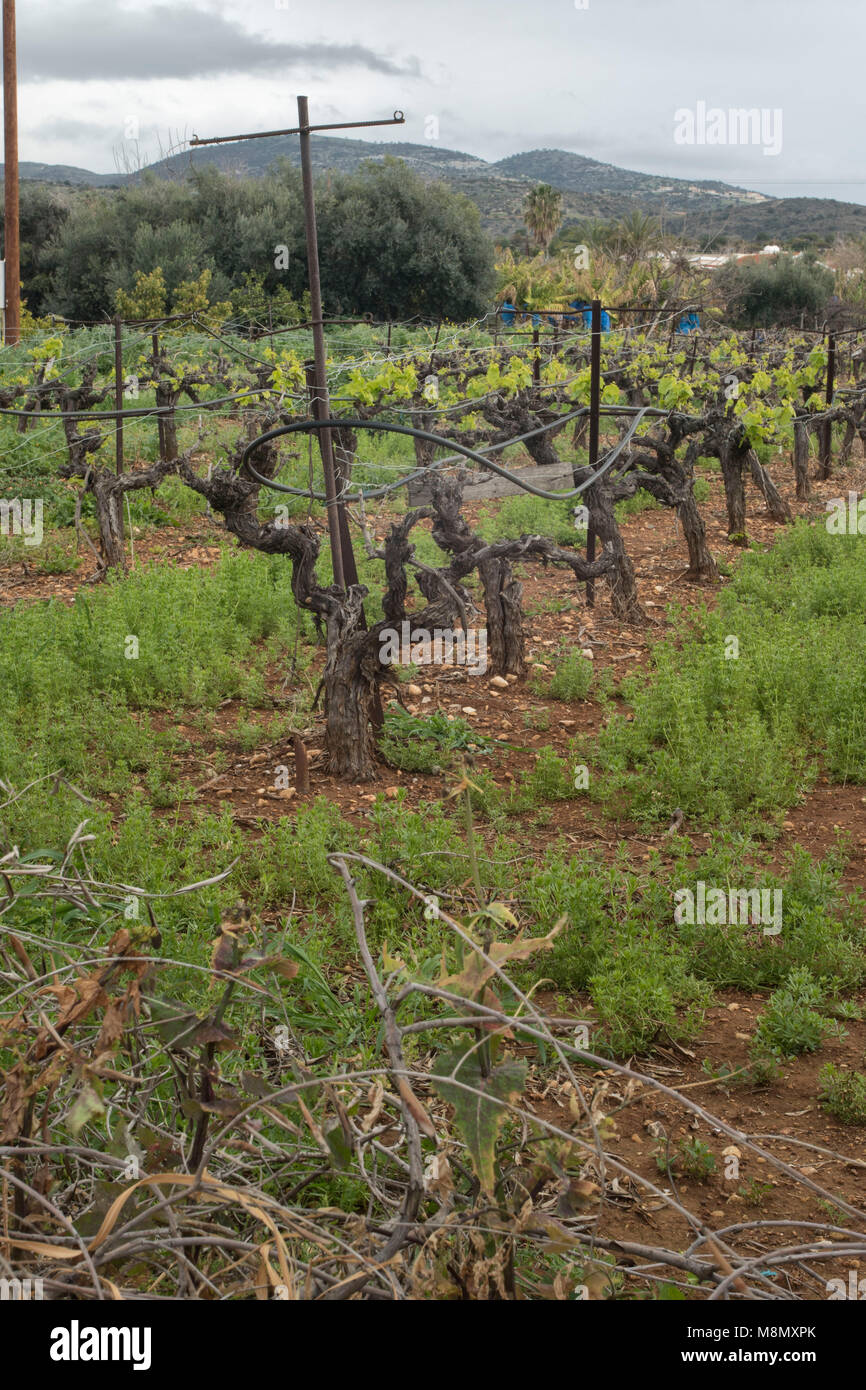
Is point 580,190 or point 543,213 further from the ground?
point 580,190

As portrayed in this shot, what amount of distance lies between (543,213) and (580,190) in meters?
31.8

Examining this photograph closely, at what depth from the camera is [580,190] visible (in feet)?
224

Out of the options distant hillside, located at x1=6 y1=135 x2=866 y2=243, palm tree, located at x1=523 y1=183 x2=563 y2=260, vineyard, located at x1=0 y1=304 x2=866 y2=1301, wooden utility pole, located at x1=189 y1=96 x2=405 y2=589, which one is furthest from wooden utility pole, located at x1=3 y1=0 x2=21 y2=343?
palm tree, located at x1=523 y1=183 x2=563 y2=260

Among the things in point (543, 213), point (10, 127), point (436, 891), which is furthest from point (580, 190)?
point (436, 891)

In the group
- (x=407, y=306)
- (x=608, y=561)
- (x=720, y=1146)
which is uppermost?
(x=407, y=306)

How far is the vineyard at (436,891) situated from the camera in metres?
1.59

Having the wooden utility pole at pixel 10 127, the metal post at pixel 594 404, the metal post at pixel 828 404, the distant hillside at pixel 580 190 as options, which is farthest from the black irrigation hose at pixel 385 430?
the distant hillside at pixel 580 190

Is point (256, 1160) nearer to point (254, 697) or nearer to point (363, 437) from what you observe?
point (254, 697)

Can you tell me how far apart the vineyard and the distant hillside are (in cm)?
2994

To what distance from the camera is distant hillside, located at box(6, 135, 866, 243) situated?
53.8 meters

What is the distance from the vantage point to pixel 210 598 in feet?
25.9

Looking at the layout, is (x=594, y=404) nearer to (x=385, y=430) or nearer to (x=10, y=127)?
(x=385, y=430)
